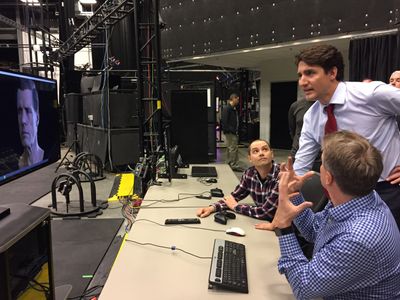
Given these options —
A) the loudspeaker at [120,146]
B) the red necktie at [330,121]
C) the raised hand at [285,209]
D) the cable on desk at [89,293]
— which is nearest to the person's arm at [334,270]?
the raised hand at [285,209]

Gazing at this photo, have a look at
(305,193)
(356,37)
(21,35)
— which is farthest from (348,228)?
(21,35)

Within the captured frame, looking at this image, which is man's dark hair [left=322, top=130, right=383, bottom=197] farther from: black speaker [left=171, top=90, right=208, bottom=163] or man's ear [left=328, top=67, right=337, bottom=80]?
black speaker [left=171, top=90, right=208, bottom=163]

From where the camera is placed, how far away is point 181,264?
1542 mm

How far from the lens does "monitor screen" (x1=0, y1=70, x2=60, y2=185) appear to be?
160 cm

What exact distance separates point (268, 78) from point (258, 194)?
7702 mm

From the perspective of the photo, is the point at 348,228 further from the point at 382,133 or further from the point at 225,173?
the point at 225,173

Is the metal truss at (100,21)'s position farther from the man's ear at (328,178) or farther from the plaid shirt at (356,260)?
the plaid shirt at (356,260)

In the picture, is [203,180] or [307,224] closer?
[307,224]

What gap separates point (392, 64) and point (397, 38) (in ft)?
1.17

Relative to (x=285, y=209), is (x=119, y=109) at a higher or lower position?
higher

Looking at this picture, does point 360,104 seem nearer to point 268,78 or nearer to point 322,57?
point 322,57

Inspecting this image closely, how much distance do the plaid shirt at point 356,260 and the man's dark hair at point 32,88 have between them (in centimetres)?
155

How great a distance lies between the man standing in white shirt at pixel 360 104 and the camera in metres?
1.71

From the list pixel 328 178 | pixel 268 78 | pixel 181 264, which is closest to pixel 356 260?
pixel 328 178
